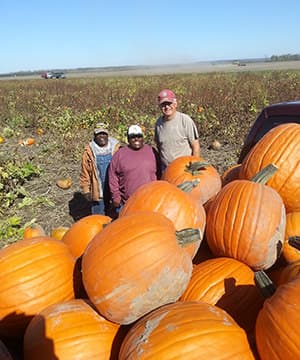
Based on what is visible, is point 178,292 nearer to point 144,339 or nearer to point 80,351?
point 144,339

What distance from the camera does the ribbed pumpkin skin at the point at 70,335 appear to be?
5.32ft

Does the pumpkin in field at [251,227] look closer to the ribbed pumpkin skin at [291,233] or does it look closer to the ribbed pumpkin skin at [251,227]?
the ribbed pumpkin skin at [251,227]

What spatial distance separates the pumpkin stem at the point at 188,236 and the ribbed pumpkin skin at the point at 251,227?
9.8 inches

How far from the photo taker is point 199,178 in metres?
2.63

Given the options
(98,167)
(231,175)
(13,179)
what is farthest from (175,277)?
(13,179)

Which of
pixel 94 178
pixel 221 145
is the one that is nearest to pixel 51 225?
pixel 94 178

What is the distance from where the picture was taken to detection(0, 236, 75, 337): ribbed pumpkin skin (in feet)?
6.15

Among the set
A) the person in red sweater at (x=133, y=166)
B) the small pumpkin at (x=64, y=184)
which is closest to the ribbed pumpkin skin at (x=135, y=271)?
the person in red sweater at (x=133, y=166)

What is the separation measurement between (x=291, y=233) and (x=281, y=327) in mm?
854

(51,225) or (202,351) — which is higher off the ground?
(202,351)

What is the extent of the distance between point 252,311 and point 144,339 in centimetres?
54

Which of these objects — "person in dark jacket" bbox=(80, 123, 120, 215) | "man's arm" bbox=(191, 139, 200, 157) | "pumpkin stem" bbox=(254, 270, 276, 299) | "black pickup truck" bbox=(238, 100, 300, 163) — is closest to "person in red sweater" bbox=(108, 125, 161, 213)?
"man's arm" bbox=(191, 139, 200, 157)

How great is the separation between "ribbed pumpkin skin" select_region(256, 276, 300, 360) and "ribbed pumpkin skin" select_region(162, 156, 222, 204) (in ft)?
3.64

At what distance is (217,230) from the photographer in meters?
2.02
